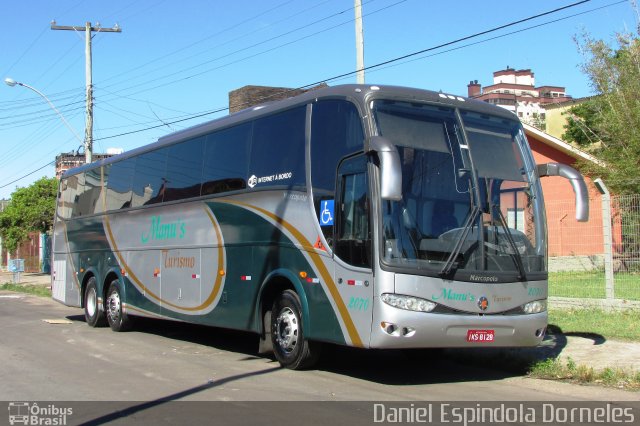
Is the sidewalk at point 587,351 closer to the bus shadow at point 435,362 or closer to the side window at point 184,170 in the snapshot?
the bus shadow at point 435,362

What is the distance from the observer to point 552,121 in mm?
63938

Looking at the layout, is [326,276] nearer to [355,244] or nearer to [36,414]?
[355,244]

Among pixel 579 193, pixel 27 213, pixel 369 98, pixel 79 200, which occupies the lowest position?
pixel 579 193

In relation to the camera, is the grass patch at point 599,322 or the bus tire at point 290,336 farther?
the grass patch at point 599,322

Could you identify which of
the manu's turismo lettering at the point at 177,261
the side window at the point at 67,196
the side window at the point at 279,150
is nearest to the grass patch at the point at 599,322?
the side window at the point at 279,150

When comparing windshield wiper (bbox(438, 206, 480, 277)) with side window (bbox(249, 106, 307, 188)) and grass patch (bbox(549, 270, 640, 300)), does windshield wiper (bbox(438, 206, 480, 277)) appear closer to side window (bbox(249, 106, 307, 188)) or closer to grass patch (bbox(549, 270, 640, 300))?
side window (bbox(249, 106, 307, 188))

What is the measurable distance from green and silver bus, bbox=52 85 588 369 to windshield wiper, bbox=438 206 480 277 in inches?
0.6

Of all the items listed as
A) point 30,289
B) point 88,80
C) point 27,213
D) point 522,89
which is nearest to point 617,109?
point 88,80

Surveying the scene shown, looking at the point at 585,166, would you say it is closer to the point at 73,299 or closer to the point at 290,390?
the point at 73,299

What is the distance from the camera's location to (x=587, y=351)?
10.3 metres

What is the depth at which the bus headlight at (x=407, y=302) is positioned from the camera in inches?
320

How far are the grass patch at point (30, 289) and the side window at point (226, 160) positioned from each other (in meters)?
18.5

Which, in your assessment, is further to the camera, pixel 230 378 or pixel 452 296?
pixel 230 378

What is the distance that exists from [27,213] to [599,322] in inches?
1326
